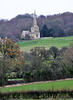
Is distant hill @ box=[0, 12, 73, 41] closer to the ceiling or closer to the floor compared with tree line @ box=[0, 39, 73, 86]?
closer to the ceiling

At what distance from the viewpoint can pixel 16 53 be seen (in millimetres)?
24719

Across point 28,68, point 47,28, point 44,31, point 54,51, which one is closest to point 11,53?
point 28,68

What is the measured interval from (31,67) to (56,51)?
15389 millimetres

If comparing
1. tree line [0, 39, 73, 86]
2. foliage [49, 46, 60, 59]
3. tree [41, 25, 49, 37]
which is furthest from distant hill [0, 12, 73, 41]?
tree line [0, 39, 73, 86]

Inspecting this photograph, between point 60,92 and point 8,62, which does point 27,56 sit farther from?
point 60,92

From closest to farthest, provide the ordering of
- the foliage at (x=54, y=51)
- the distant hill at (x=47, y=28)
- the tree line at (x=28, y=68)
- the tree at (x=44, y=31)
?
the tree line at (x=28, y=68), the foliage at (x=54, y=51), the distant hill at (x=47, y=28), the tree at (x=44, y=31)

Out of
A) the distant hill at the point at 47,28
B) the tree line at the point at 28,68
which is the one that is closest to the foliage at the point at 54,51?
the tree line at the point at 28,68

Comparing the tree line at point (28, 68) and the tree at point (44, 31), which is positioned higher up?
the tree at point (44, 31)

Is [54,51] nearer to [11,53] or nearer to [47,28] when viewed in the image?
[11,53]

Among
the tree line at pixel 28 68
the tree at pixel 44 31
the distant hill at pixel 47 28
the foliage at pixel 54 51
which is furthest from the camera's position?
the tree at pixel 44 31

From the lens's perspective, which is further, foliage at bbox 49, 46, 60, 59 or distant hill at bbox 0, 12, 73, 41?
distant hill at bbox 0, 12, 73, 41

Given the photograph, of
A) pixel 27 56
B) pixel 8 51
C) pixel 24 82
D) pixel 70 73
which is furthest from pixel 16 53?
pixel 27 56

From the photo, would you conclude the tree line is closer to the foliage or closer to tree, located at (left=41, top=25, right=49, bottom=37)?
the foliage

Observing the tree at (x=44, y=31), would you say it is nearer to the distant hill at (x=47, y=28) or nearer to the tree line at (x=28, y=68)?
the distant hill at (x=47, y=28)
